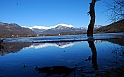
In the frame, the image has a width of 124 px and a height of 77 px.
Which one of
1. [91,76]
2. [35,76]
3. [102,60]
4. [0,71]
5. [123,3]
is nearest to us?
[123,3]

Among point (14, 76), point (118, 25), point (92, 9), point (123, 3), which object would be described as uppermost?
point (92, 9)

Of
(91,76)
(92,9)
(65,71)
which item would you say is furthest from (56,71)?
(92,9)

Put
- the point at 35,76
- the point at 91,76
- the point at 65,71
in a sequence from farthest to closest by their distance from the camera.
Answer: the point at 65,71
the point at 35,76
the point at 91,76

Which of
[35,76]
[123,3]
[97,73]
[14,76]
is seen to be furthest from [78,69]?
[123,3]

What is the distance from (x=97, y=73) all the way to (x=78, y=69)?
1.16m

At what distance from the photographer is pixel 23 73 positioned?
7.75 m

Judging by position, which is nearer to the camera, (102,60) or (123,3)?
(123,3)

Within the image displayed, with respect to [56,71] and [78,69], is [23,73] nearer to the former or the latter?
[56,71]

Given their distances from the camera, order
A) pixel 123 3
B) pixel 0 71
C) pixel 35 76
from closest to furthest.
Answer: pixel 123 3, pixel 35 76, pixel 0 71

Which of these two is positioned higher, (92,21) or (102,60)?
(92,21)

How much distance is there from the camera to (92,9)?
1867 centimetres

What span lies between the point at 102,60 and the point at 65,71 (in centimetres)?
246

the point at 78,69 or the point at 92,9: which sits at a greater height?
the point at 92,9

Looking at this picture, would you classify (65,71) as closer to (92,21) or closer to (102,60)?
(102,60)
